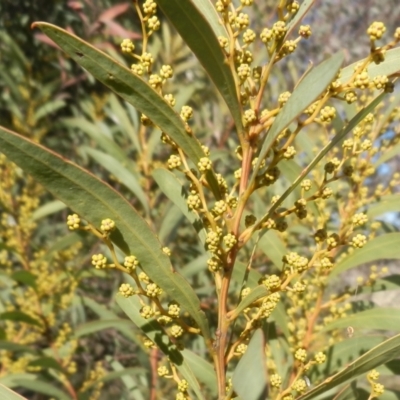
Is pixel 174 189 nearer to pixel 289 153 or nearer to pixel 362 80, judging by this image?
pixel 289 153

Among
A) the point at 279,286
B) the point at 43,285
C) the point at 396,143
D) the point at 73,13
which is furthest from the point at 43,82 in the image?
the point at 279,286

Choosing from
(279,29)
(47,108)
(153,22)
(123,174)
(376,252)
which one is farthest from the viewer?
(47,108)

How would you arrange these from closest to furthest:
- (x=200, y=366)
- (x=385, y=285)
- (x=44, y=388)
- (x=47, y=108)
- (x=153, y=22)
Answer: (x=153, y=22) < (x=200, y=366) < (x=385, y=285) < (x=44, y=388) < (x=47, y=108)

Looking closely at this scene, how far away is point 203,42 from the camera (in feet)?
2.94

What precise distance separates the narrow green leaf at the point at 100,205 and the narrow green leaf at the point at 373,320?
18.8 inches

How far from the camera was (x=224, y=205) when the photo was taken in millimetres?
947

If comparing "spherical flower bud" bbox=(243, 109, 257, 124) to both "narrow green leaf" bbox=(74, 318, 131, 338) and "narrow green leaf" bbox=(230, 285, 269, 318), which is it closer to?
"narrow green leaf" bbox=(230, 285, 269, 318)

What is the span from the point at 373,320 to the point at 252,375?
61cm

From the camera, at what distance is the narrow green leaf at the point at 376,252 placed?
4.34 ft

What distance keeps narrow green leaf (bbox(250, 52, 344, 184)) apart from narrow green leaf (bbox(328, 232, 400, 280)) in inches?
22.8

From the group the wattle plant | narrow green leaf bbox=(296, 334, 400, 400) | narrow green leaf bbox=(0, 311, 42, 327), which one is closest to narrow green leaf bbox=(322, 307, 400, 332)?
the wattle plant

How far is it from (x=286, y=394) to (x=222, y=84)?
529mm

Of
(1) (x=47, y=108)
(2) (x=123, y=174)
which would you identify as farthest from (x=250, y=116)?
(1) (x=47, y=108)

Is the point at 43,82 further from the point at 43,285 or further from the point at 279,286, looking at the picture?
the point at 279,286
